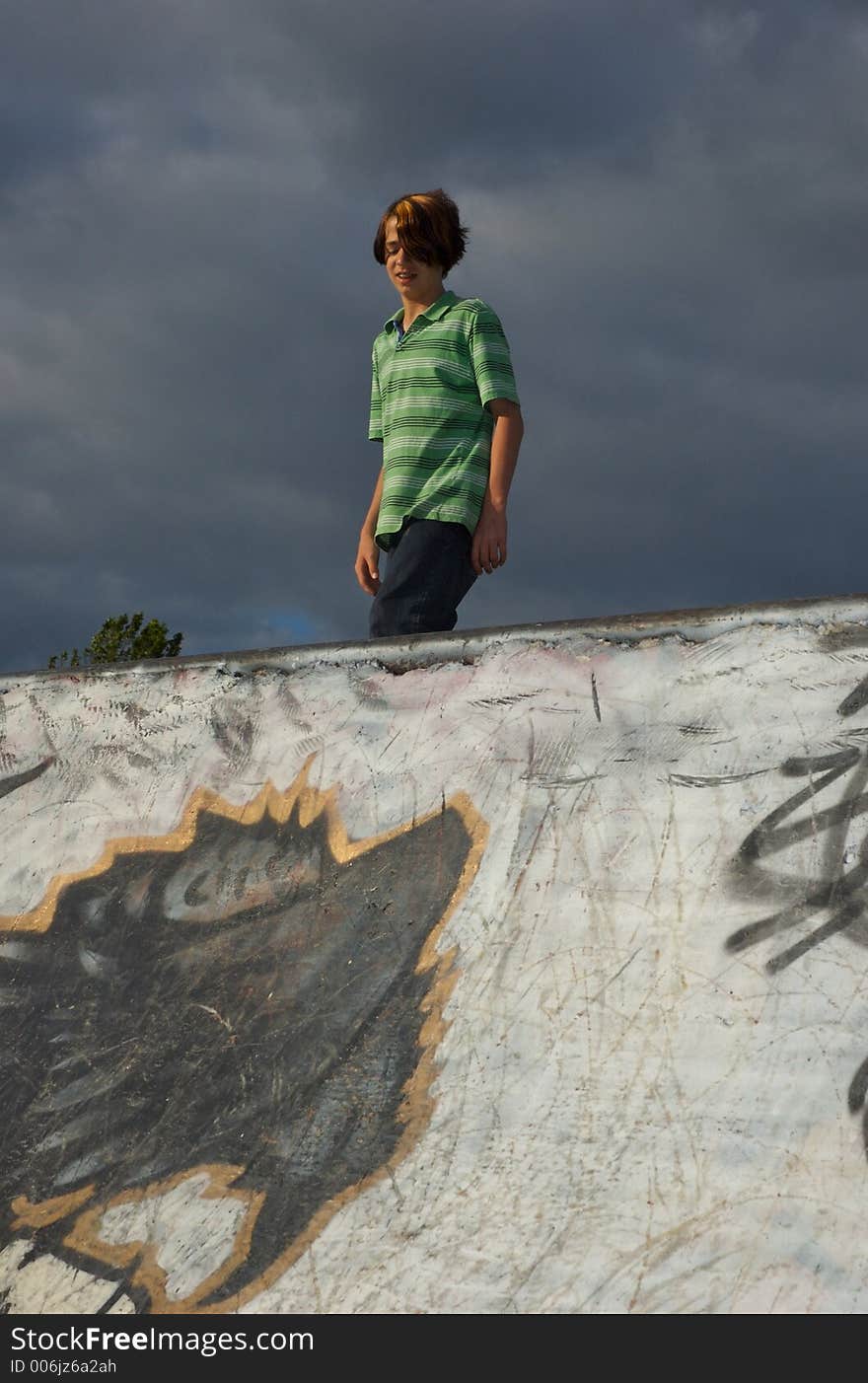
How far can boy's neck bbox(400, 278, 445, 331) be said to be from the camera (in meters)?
3.74

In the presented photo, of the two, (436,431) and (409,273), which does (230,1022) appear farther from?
(409,273)

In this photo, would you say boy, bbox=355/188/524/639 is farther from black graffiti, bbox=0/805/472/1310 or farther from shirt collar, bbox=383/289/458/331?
black graffiti, bbox=0/805/472/1310

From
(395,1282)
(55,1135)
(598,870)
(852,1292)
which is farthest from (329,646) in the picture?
(852,1292)

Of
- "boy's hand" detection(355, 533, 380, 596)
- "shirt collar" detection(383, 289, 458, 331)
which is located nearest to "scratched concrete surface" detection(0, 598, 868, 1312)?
"boy's hand" detection(355, 533, 380, 596)

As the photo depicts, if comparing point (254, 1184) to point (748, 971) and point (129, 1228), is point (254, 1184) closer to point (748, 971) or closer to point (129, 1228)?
point (129, 1228)

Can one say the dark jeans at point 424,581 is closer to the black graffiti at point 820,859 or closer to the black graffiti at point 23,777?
the black graffiti at point 23,777

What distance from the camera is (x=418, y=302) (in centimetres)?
375

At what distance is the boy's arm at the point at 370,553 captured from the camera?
3865 mm

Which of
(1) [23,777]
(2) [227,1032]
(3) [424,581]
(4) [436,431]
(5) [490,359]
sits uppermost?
(5) [490,359]

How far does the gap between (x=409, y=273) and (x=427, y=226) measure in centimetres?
15

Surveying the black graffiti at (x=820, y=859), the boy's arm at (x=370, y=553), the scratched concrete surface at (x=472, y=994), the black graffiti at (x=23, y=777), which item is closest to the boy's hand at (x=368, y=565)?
the boy's arm at (x=370, y=553)

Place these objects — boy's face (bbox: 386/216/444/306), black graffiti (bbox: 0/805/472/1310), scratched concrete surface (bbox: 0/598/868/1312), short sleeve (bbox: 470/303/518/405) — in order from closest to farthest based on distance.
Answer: scratched concrete surface (bbox: 0/598/868/1312)
black graffiti (bbox: 0/805/472/1310)
short sleeve (bbox: 470/303/518/405)
boy's face (bbox: 386/216/444/306)

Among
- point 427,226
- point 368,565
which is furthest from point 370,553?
point 427,226
